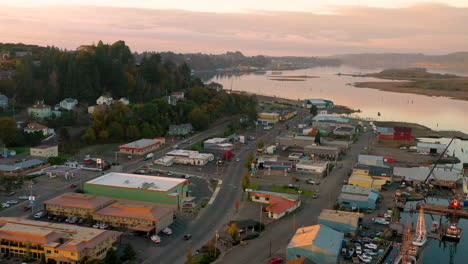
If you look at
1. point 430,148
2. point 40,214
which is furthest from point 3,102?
point 430,148

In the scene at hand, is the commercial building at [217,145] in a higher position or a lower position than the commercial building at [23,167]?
higher

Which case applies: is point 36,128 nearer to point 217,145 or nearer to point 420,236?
point 217,145

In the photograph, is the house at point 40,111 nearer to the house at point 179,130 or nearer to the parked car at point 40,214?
the house at point 179,130

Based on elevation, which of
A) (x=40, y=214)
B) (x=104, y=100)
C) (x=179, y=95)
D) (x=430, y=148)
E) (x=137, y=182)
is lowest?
(x=40, y=214)

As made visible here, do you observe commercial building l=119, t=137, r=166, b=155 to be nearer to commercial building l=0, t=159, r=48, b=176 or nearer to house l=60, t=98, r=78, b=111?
commercial building l=0, t=159, r=48, b=176

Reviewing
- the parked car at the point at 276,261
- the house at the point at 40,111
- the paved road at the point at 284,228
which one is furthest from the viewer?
the house at the point at 40,111

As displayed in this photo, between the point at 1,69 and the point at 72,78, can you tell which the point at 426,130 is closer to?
the point at 72,78

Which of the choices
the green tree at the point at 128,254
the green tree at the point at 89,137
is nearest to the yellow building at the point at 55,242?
the green tree at the point at 128,254
